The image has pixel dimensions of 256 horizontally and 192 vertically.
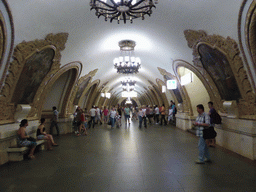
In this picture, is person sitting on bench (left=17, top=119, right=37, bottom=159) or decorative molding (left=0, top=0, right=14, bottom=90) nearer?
decorative molding (left=0, top=0, right=14, bottom=90)

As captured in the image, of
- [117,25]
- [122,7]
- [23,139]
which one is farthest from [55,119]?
[122,7]

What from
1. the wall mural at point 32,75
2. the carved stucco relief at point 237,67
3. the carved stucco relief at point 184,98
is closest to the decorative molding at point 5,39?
the wall mural at point 32,75

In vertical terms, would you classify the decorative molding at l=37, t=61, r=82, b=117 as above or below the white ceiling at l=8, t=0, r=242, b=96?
below

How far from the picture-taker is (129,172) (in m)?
4.19

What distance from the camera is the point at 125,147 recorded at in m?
6.63

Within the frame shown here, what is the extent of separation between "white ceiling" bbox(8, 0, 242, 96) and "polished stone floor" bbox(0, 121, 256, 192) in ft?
9.34

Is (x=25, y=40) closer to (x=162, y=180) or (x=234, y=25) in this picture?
(x=162, y=180)

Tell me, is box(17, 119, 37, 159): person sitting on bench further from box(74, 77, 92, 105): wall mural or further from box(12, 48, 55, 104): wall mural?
box(74, 77, 92, 105): wall mural

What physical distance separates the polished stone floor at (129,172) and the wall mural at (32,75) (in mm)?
1716

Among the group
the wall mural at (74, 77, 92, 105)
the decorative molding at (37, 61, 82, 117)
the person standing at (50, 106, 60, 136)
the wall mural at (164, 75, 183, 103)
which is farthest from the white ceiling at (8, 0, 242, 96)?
the wall mural at (164, 75, 183, 103)

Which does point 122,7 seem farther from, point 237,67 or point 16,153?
point 16,153

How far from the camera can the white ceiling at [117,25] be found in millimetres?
4617

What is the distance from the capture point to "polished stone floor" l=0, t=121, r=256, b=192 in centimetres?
346

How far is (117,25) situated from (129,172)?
4481mm
